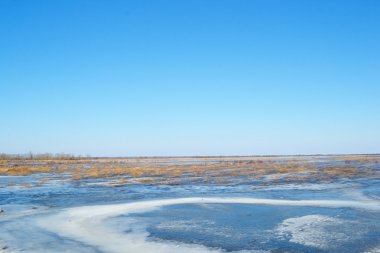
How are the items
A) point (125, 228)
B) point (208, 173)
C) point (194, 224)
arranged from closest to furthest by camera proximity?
point (125, 228), point (194, 224), point (208, 173)

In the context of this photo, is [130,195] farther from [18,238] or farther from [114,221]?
[18,238]

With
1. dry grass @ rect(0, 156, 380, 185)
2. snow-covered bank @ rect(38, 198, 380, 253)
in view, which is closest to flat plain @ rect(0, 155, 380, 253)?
snow-covered bank @ rect(38, 198, 380, 253)

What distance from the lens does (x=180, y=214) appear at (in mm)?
13109

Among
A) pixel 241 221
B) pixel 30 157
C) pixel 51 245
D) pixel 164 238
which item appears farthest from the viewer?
pixel 30 157

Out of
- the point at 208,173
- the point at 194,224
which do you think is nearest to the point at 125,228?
the point at 194,224

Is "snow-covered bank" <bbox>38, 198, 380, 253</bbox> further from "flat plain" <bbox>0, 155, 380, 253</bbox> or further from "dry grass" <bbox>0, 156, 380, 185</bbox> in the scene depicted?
"dry grass" <bbox>0, 156, 380, 185</bbox>

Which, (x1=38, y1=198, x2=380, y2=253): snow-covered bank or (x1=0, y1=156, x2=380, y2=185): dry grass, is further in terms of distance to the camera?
(x1=0, y1=156, x2=380, y2=185): dry grass

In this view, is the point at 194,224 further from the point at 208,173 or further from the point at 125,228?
the point at 208,173

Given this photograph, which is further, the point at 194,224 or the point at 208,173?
the point at 208,173

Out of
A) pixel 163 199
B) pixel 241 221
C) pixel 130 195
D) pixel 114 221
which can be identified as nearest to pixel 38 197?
pixel 130 195

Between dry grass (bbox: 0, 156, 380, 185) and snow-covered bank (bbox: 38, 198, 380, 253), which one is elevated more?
dry grass (bbox: 0, 156, 380, 185)

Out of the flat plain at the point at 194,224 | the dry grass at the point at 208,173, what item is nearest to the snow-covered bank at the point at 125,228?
the flat plain at the point at 194,224

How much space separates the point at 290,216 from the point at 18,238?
25.4ft

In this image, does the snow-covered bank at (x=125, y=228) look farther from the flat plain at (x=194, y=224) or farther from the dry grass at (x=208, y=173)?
the dry grass at (x=208, y=173)
